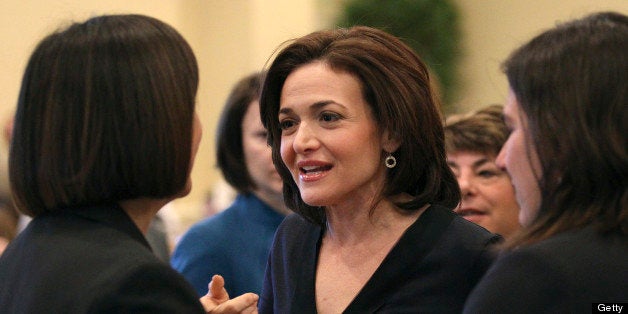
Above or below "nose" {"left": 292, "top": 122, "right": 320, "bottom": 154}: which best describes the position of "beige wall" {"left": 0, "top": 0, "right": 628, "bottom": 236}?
below

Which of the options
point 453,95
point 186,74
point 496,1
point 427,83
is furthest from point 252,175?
point 496,1

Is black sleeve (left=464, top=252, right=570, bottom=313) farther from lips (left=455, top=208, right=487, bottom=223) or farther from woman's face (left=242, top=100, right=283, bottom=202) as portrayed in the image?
woman's face (left=242, top=100, right=283, bottom=202)

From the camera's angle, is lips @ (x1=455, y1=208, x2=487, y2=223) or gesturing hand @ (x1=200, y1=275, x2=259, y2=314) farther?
lips @ (x1=455, y1=208, x2=487, y2=223)

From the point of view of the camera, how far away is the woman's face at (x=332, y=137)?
7.29 ft

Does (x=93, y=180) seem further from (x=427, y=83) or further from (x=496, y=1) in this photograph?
(x=496, y=1)

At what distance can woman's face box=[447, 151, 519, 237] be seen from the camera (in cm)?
313

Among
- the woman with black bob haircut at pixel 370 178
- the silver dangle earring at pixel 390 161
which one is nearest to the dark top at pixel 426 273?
the woman with black bob haircut at pixel 370 178

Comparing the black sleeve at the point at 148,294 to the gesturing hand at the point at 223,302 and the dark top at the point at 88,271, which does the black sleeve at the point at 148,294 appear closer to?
the dark top at the point at 88,271

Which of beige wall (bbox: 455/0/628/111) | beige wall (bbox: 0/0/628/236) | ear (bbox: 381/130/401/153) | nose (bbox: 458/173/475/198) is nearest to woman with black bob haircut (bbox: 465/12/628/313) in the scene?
ear (bbox: 381/130/401/153)

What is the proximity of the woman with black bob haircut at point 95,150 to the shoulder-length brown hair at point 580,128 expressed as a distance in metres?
0.69

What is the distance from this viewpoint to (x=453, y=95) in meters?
8.09

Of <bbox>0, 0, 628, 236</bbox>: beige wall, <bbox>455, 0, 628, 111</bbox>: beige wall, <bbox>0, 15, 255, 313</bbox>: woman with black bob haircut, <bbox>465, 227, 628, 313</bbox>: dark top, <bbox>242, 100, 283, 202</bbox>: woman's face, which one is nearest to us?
<bbox>465, 227, 628, 313</bbox>: dark top

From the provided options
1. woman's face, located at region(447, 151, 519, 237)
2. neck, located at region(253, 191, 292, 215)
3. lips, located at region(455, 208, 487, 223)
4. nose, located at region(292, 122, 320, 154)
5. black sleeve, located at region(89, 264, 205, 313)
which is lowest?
neck, located at region(253, 191, 292, 215)

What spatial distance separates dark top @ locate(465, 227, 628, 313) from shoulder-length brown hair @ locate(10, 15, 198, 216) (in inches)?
26.8
